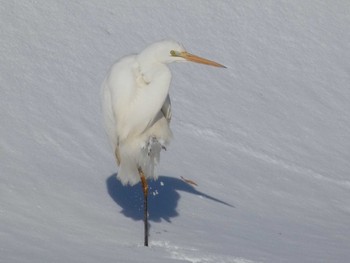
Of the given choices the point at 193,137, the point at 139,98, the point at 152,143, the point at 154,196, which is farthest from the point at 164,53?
the point at 193,137

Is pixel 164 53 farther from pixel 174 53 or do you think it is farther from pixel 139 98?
pixel 139 98

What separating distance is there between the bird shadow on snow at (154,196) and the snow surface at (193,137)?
22 millimetres

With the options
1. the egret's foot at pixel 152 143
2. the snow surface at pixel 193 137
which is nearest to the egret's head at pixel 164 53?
the egret's foot at pixel 152 143

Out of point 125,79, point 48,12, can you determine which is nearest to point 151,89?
point 125,79

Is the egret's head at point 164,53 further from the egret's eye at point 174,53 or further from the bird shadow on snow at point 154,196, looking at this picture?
the bird shadow on snow at point 154,196

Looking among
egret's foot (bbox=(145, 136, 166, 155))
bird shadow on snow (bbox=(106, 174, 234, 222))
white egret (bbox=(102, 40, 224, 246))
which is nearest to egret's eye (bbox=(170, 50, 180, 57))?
white egret (bbox=(102, 40, 224, 246))

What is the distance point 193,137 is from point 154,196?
5.86ft

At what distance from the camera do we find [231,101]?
11344 millimetres

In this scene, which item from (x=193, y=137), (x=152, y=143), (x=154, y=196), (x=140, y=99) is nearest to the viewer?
(x=140, y=99)

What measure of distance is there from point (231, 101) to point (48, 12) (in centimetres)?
282

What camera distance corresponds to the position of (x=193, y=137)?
10094 millimetres

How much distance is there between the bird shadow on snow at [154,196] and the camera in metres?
7.88

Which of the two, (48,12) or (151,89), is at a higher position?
(151,89)

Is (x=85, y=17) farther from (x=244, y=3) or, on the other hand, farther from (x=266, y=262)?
(x=266, y=262)
